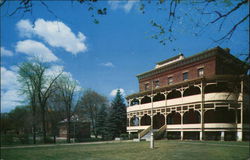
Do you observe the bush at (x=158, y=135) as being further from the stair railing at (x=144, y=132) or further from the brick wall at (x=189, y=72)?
the brick wall at (x=189, y=72)

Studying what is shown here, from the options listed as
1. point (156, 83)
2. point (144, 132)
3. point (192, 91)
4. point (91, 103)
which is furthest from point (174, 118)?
point (91, 103)

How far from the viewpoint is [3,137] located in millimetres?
35562

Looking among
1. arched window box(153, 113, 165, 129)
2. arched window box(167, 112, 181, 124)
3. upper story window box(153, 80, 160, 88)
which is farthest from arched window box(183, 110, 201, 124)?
upper story window box(153, 80, 160, 88)

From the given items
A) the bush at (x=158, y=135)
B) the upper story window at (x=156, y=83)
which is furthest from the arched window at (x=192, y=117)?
the upper story window at (x=156, y=83)

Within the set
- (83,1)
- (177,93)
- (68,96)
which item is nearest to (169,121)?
(177,93)

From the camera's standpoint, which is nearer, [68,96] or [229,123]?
[229,123]

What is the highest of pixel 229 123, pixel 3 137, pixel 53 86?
pixel 53 86

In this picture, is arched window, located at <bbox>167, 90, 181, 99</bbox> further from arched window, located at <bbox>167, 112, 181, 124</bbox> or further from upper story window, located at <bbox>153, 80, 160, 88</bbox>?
upper story window, located at <bbox>153, 80, 160, 88</bbox>

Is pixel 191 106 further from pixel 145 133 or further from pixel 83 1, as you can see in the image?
pixel 83 1

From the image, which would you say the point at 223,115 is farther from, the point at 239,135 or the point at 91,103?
the point at 91,103

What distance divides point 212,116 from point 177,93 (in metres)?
7.73

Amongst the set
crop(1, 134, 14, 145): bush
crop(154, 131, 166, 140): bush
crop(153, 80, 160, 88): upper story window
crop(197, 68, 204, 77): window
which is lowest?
crop(1, 134, 14, 145): bush

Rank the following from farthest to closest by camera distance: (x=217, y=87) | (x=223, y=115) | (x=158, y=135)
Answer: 1. (x=158, y=135)
2. (x=217, y=87)
3. (x=223, y=115)

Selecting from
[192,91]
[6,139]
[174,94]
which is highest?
[192,91]
